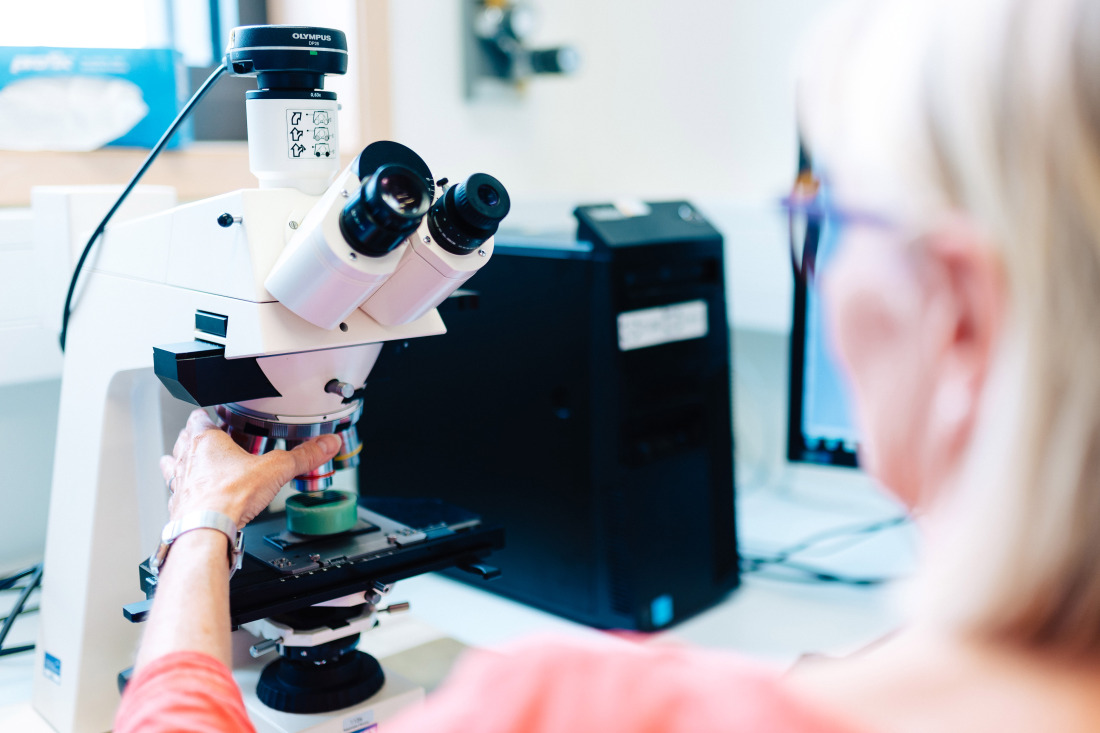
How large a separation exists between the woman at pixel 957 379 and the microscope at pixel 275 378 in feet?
1.00

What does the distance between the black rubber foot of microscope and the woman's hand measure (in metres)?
0.16

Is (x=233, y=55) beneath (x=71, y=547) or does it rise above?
above

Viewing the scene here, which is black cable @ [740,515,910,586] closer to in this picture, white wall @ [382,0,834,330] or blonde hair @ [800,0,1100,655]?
white wall @ [382,0,834,330]

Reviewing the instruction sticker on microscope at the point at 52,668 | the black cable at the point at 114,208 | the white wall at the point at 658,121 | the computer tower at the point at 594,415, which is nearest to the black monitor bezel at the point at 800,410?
the computer tower at the point at 594,415

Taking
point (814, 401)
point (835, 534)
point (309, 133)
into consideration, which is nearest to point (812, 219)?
point (309, 133)

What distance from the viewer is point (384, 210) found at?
0.60 metres

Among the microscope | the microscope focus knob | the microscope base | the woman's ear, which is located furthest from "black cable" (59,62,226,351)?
the woman's ear

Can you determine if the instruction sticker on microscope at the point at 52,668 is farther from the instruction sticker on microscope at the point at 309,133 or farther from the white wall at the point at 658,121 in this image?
the white wall at the point at 658,121

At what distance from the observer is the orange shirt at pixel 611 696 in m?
0.37

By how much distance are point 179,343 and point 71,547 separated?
0.26 meters

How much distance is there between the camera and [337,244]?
2.04 ft

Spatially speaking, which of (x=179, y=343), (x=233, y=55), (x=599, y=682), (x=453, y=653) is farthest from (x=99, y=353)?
(x=599, y=682)

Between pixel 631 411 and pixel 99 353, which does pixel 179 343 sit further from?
pixel 631 411

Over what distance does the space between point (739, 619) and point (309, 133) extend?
73cm
